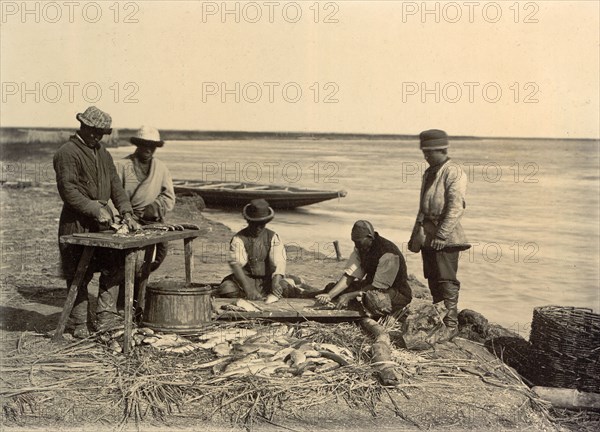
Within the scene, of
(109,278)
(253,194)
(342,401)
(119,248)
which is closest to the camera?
(342,401)

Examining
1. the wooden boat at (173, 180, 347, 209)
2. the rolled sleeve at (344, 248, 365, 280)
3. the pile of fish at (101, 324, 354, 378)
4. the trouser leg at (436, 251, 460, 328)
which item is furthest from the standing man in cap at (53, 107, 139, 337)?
the wooden boat at (173, 180, 347, 209)

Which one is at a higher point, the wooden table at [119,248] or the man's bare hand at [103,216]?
the man's bare hand at [103,216]

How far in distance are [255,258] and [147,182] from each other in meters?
1.35

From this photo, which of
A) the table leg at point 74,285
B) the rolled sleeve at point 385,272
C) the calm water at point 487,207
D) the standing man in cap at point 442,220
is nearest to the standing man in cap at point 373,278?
the rolled sleeve at point 385,272

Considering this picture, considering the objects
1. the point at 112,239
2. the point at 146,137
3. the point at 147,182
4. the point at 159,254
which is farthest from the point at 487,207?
the point at 112,239

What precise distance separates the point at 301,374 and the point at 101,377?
1527 mm

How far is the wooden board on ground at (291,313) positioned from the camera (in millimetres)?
6508

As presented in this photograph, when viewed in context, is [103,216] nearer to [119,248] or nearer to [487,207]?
[119,248]

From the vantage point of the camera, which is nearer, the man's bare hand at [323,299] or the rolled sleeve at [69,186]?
the rolled sleeve at [69,186]

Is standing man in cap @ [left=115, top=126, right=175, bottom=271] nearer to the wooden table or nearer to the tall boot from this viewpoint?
the wooden table

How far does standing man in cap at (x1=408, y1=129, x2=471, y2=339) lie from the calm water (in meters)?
3.28

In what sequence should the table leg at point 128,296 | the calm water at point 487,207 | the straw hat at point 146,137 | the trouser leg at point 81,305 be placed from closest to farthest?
1. the table leg at point 128,296
2. the trouser leg at point 81,305
3. the straw hat at point 146,137
4. the calm water at point 487,207

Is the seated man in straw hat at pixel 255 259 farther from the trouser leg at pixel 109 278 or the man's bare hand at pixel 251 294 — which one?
the trouser leg at pixel 109 278

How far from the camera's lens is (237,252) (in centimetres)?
707
